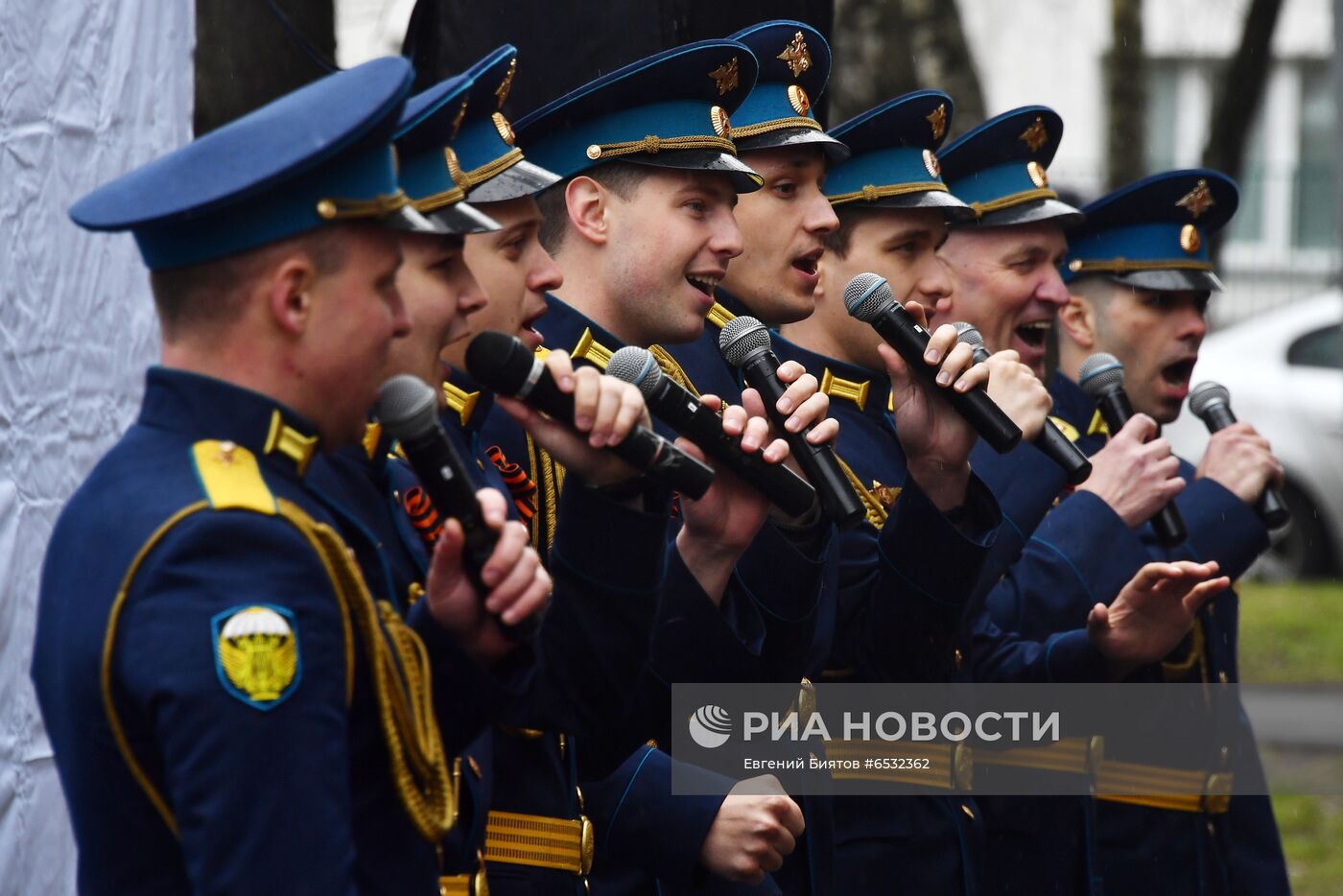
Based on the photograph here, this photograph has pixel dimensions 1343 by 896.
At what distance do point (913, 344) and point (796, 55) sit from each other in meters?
0.94

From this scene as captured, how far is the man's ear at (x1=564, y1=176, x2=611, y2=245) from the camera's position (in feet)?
12.8

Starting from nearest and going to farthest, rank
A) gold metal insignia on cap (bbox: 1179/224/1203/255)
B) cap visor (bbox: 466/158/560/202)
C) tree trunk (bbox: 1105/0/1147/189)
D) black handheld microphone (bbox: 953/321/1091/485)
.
Result: cap visor (bbox: 466/158/560/202), black handheld microphone (bbox: 953/321/1091/485), gold metal insignia on cap (bbox: 1179/224/1203/255), tree trunk (bbox: 1105/0/1147/189)

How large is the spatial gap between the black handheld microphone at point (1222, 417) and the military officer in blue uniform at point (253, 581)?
324 cm

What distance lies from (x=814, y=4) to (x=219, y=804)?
356 centimetres

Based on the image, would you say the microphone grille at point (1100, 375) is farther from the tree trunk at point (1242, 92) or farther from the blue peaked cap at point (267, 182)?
the tree trunk at point (1242, 92)

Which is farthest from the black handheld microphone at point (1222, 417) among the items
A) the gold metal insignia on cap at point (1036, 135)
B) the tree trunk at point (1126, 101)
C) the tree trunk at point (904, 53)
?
the tree trunk at point (1126, 101)

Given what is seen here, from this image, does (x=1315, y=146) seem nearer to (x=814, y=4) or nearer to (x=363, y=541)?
(x=814, y=4)

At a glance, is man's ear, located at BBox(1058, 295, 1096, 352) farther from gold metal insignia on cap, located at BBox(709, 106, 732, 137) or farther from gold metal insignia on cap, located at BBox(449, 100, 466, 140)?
gold metal insignia on cap, located at BBox(449, 100, 466, 140)

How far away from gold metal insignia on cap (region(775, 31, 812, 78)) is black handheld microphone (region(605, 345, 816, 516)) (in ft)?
4.75

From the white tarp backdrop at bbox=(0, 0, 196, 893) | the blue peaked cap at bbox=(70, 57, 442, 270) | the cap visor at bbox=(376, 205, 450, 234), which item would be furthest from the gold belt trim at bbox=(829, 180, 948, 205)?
the blue peaked cap at bbox=(70, 57, 442, 270)

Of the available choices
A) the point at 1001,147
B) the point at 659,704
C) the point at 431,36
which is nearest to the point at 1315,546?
the point at 1001,147

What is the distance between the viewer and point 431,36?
4.92m
